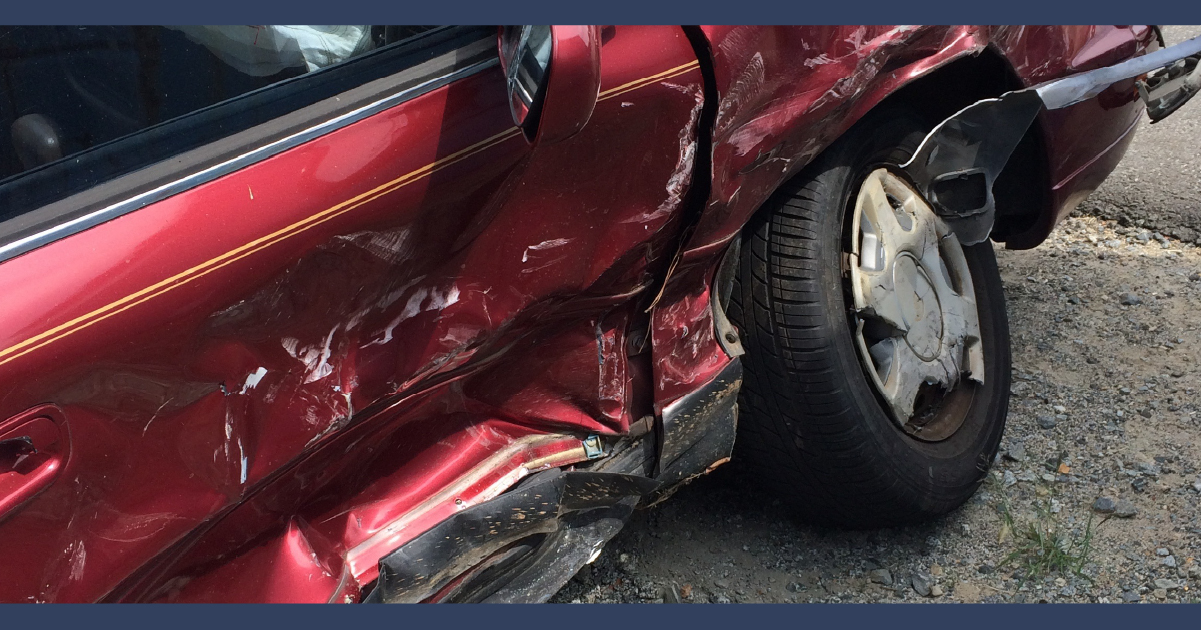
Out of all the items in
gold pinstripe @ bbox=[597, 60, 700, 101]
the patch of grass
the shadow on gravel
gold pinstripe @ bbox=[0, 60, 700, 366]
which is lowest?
the shadow on gravel

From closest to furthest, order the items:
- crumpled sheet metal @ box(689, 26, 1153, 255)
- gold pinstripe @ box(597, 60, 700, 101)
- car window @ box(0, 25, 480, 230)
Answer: car window @ box(0, 25, 480, 230), gold pinstripe @ box(597, 60, 700, 101), crumpled sheet metal @ box(689, 26, 1153, 255)

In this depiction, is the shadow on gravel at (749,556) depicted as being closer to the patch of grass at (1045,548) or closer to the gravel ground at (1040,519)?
the gravel ground at (1040,519)

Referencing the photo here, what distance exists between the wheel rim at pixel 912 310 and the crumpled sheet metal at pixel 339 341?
0.60m

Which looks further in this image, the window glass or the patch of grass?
the patch of grass

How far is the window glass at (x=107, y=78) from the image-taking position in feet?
4.45

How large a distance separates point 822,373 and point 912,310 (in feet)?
1.20

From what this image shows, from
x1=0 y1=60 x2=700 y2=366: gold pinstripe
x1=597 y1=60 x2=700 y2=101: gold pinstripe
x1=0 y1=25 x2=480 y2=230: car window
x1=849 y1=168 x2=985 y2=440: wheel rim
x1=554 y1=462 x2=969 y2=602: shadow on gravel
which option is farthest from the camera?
x1=554 y1=462 x2=969 y2=602: shadow on gravel

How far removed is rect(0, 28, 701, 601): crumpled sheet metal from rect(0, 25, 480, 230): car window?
95mm

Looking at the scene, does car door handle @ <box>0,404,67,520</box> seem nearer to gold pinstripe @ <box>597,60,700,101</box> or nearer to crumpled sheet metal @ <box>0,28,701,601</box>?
crumpled sheet metal @ <box>0,28,701,601</box>

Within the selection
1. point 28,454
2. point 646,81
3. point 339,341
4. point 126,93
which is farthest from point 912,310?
point 28,454

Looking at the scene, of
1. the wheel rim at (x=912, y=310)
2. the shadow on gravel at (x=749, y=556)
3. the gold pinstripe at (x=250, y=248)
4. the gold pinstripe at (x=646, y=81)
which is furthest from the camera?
the shadow on gravel at (x=749, y=556)

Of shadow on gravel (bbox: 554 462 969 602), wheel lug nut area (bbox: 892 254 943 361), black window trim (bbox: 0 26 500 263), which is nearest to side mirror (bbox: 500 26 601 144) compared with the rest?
black window trim (bbox: 0 26 500 263)

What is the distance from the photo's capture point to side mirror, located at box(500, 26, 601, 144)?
1.41m

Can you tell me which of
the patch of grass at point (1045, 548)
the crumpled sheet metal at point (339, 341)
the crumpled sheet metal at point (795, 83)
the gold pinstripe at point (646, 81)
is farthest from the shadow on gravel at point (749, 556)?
the gold pinstripe at point (646, 81)
